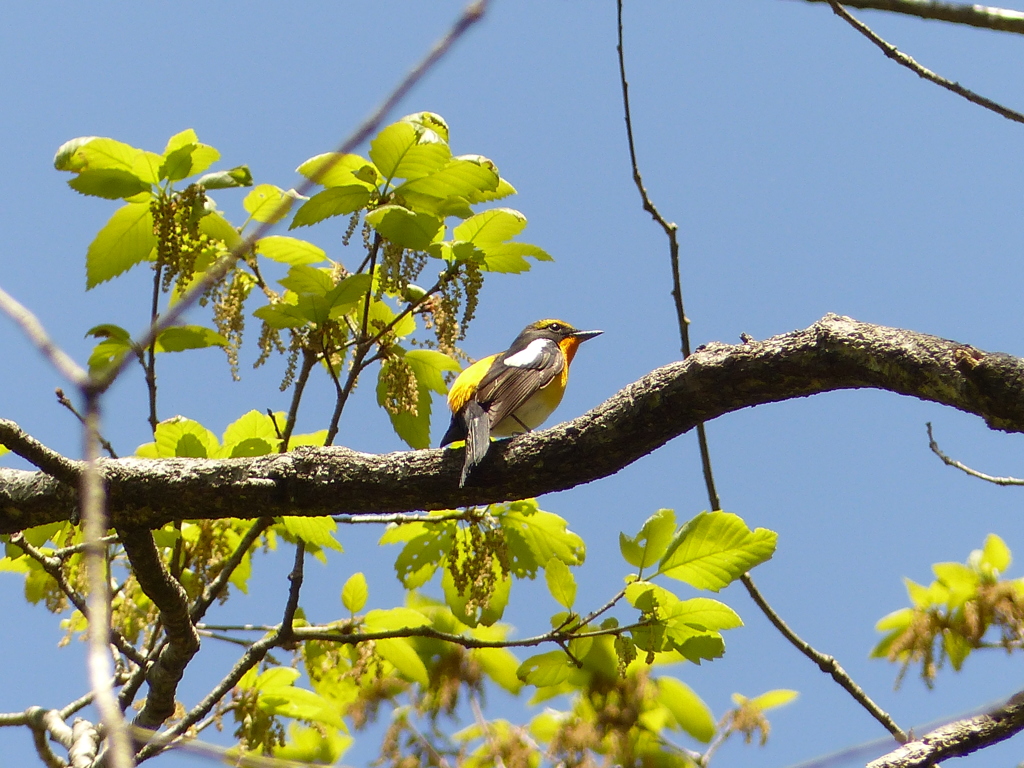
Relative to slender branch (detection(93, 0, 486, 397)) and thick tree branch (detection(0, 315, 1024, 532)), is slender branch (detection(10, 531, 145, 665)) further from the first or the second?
slender branch (detection(93, 0, 486, 397))

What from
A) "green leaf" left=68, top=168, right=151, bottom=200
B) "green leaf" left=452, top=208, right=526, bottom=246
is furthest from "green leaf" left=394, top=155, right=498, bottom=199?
"green leaf" left=68, top=168, right=151, bottom=200

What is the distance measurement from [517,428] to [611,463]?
272cm

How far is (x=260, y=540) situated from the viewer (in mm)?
4828

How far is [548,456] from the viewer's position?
312cm

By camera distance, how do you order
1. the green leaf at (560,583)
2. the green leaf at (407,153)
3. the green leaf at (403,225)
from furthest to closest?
the green leaf at (560,583) → the green leaf at (407,153) → the green leaf at (403,225)

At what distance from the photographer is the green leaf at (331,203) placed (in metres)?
3.27

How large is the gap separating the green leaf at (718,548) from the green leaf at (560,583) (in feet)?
2.02

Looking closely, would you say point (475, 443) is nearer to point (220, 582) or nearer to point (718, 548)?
point (718, 548)

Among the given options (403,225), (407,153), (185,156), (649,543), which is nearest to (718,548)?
(649,543)

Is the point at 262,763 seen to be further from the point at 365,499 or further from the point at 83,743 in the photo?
the point at 83,743

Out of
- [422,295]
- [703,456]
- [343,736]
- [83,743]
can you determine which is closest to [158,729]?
[83,743]

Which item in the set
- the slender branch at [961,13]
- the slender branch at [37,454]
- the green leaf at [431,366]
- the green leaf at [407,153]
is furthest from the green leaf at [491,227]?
the slender branch at [961,13]

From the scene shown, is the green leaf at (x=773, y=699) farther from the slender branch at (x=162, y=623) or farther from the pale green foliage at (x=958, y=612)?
the slender branch at (x=162, y=623)

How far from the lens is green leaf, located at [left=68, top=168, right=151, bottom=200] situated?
327 cm
